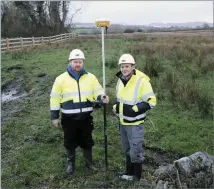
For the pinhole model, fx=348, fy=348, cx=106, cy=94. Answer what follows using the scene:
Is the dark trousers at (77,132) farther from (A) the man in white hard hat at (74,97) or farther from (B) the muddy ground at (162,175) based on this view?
(B) the muddy ground at (162,175)

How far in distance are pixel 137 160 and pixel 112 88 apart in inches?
220

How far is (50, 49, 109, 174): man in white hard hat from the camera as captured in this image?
511 cm

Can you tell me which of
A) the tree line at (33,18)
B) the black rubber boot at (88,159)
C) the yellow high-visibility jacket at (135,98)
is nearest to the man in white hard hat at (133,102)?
the yellow high-visibility jacket at (135,98)

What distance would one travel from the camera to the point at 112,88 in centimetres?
1048

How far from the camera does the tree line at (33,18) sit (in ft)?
122

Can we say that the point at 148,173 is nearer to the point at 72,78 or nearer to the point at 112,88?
the point at 72,78

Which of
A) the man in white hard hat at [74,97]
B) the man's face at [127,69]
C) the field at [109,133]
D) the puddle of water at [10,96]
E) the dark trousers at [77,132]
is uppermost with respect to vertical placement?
the man's face at [127,69]

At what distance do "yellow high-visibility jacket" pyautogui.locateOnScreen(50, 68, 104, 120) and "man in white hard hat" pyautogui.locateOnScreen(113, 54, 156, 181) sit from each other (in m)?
0.49

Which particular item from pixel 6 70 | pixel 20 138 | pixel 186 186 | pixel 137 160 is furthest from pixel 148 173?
pixel 6 70

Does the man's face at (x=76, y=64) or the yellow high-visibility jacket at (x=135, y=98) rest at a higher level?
the man's face at (x=76, y=64)

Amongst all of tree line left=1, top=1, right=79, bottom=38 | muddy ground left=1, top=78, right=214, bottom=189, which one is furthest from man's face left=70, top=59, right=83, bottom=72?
tree line left=1, top=1, right=79, bottom=38

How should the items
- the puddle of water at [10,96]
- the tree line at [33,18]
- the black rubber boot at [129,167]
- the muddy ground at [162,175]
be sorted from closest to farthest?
1. the muddy ground at [162,175]
2. the black rubber boot at [129,167]
3. the puddle of water at [10,96]
4. the tree line at [33,18]

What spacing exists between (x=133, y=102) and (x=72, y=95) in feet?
3.11

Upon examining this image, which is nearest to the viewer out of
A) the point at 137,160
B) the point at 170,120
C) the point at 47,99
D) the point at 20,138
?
the point at 137,160
